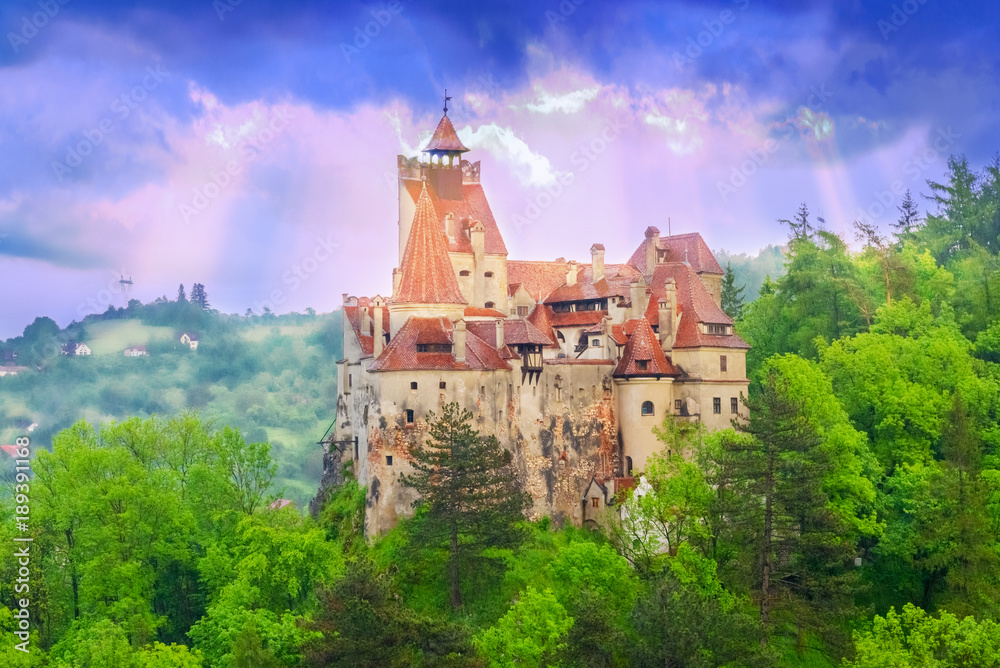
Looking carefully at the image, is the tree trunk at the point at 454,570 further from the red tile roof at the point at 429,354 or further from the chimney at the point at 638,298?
the chimney at the point at 638,298

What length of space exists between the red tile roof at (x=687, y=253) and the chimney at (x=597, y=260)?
258 cm

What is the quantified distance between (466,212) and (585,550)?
23080 millimetres

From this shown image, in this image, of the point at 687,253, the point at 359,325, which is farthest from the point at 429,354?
the point at 687,253

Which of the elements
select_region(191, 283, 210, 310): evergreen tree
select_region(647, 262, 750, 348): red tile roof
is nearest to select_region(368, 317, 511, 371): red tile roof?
select_region(647, 262, 750, 348): red tile roof

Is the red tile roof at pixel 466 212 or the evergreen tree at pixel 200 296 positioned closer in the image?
the red tile roof at pixel 466 212

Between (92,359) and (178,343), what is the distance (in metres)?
16.2

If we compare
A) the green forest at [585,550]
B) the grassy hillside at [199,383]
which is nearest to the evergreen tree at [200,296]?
the grassy hillside at [199,383]

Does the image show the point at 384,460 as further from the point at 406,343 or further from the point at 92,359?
the point at 92,359

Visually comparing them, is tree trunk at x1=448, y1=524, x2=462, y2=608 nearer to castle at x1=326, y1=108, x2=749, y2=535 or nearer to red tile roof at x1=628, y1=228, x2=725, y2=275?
castle at x1=326, y1=108, x2=749, y2=535

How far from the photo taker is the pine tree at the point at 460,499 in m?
55.3

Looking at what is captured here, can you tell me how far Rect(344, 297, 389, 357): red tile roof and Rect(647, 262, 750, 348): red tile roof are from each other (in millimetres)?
14256

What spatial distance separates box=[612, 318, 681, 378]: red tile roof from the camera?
62.4 metres

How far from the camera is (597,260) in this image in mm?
68812

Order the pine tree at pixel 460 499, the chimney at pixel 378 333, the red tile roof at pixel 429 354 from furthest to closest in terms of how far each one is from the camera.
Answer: the chimney at pixel 378 333 < the red tile roof at pixel 429 354 < the pine tree at pixel 460 499
